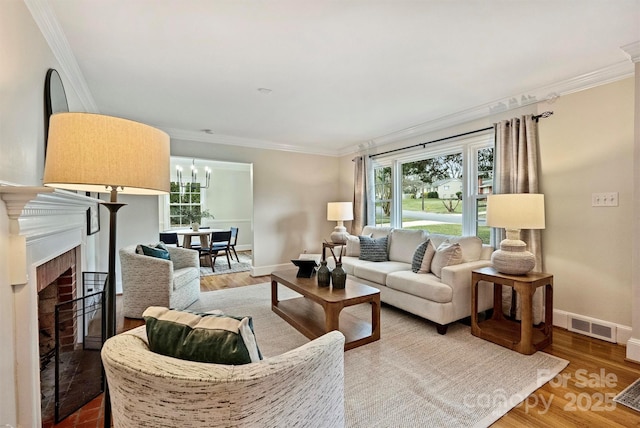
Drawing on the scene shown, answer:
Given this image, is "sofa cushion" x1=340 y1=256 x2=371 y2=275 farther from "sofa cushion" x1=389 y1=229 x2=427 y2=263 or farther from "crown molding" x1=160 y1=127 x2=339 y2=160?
"crown molding" x1=160 y1=127 x2=339 y2=160

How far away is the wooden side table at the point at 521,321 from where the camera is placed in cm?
240

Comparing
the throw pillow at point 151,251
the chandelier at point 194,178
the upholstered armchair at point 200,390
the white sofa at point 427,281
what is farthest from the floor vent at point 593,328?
the chandelier at point 194,178

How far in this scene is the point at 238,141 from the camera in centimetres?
500

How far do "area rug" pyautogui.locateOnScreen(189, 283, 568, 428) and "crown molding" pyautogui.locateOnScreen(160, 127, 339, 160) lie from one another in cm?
305

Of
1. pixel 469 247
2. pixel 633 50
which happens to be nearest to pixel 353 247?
pixel 469 247

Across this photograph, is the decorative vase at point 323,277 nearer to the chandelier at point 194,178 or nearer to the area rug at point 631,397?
the area rug at point 631,397

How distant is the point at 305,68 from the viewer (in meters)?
2.53

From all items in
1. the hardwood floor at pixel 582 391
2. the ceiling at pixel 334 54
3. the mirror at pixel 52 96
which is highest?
the ceiling at pixel 334 54

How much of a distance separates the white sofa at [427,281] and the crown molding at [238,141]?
8.26 ft

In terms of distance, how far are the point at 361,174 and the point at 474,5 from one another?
11.9ft

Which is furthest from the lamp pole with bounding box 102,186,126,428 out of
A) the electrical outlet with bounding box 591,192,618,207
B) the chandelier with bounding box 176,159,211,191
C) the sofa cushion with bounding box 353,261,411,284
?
the chandelier with bounding box 176,159,211,191

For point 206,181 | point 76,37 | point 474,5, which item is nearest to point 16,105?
point 76,37

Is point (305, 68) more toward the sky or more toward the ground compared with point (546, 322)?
more toward the sky

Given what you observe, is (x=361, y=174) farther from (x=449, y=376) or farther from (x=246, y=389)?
(x=246, y=389)
